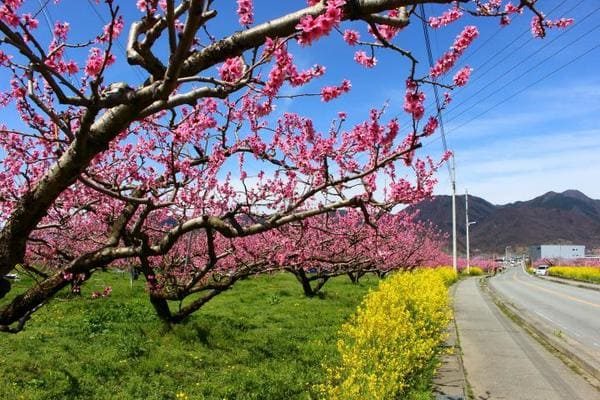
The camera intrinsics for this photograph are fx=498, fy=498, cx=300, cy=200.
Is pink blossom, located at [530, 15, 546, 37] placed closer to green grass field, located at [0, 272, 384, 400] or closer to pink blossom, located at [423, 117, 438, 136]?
pink blossom, located at [423, 117, 438, 136]

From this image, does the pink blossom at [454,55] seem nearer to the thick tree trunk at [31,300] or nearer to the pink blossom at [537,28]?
the pink blossom at [537,28]

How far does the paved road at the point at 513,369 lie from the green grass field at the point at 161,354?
2709 mm

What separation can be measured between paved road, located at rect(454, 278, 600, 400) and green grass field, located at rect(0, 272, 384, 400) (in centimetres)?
271

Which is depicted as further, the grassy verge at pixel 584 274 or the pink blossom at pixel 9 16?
the grassy verge at pixel 584 274

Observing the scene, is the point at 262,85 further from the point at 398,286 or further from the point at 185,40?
the point at 398,286

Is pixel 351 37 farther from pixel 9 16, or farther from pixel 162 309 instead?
pixel 162 309

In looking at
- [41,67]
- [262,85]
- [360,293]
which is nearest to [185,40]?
[41,67]

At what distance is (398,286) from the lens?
508 inches

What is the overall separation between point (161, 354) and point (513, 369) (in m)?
6.72

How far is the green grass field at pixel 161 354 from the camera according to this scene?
8133mm

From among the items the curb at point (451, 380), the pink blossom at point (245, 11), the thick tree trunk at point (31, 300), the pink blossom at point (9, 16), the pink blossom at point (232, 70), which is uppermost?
the pink blossom at point (245, 11)

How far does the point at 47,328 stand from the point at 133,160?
7221mm

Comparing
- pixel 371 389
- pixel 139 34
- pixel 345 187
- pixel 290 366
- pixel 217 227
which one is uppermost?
pixel 139 34

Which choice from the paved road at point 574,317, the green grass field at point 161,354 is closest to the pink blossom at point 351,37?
the green grass field at point 161,354
